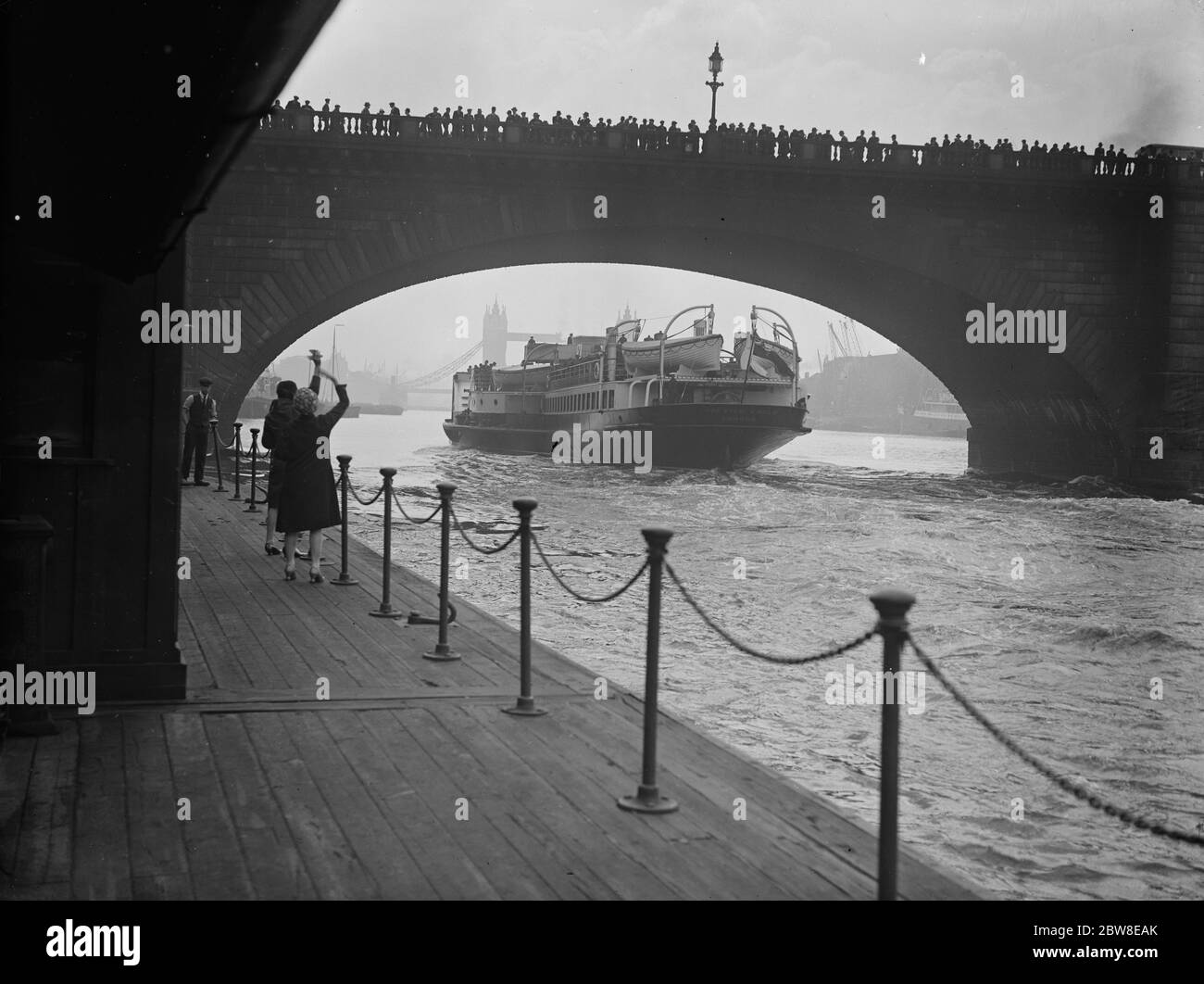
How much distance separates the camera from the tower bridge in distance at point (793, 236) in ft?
109

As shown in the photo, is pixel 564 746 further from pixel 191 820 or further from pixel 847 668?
pixel 847 668

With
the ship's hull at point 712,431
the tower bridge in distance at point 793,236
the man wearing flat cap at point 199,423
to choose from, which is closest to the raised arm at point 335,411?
the man wearing flat cap at point 199,423

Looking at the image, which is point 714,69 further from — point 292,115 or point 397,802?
point 397,802

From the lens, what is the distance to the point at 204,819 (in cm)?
510

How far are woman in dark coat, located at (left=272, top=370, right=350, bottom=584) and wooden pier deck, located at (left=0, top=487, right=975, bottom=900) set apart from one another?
342 centimetres

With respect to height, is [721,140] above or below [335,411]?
above

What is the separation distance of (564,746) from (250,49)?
159 inches

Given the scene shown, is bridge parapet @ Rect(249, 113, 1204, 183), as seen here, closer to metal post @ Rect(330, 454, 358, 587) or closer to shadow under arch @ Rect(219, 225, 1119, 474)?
shadow under arch @ Rect(219, 225, 1119, 474)

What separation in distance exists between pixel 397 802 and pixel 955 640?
9.89 meters

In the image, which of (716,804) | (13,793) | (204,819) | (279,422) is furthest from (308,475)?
(716,804)

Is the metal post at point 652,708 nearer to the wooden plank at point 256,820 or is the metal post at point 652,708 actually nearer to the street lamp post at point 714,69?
the wooden plank at point 256,820

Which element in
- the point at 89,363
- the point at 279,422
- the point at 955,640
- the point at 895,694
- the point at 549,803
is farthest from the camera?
the point at 955,640

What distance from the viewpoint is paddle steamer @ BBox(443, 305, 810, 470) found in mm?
44219
